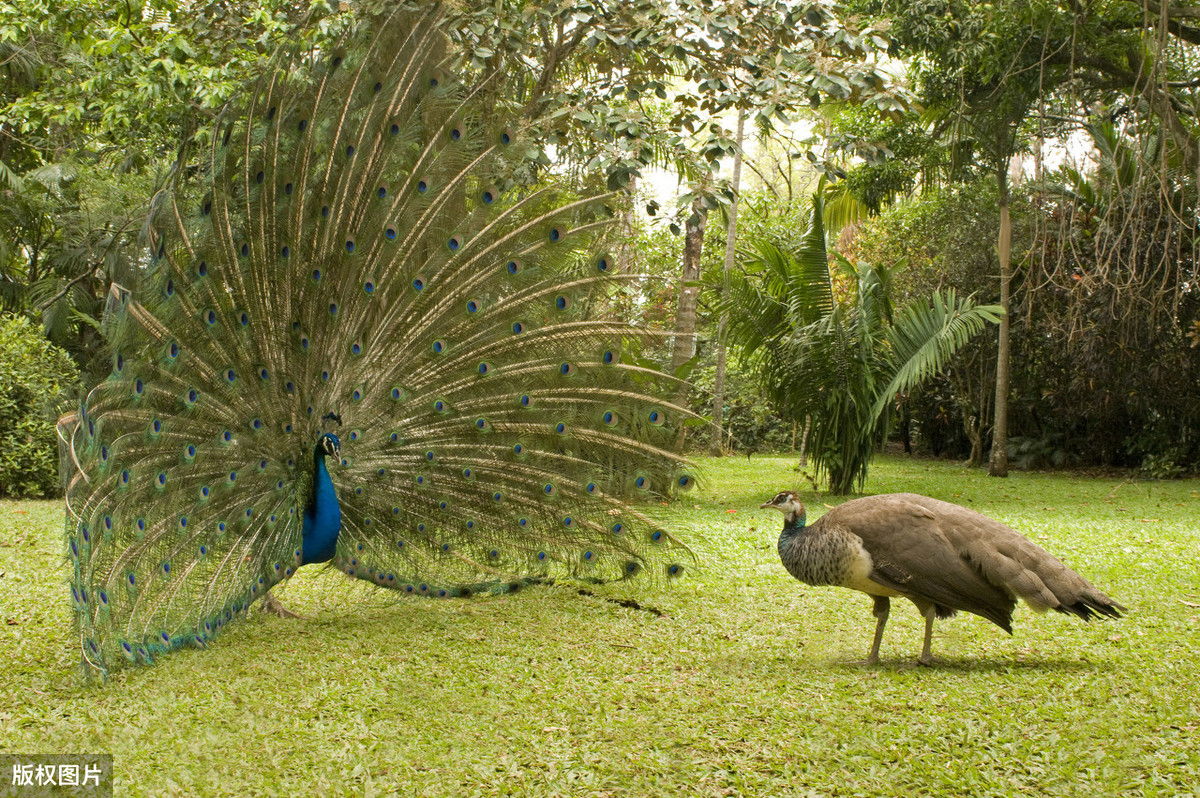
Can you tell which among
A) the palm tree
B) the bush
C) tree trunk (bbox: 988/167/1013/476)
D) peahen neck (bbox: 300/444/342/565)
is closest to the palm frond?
the palm tree

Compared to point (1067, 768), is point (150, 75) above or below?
above

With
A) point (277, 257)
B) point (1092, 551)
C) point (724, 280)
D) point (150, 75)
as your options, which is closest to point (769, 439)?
point (724, 280)

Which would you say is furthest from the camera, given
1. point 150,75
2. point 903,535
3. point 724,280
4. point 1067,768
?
point 724,280

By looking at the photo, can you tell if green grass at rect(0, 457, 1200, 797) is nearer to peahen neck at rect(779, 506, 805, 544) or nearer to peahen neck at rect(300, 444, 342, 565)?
peahen neck at rect(300, 444, 342, 565)

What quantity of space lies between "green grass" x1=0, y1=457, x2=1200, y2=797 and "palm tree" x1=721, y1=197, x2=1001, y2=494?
4.45 meters

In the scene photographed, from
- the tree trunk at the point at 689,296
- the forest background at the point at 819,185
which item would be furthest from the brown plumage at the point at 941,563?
the tree trunk at the point at 689,296

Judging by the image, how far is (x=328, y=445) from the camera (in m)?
4.64

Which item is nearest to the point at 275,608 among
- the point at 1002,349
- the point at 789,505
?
the point at 789,505

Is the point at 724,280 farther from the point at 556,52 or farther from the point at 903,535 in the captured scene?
the point at 903,535

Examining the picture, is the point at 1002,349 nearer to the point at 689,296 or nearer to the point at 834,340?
the point at 834,340

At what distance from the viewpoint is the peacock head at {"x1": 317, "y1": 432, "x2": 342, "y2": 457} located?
4641 millimetres

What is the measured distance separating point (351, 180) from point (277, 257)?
0.55 meters

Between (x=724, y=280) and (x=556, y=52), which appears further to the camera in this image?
(x=724, y=280)

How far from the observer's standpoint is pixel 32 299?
13.5 meters
